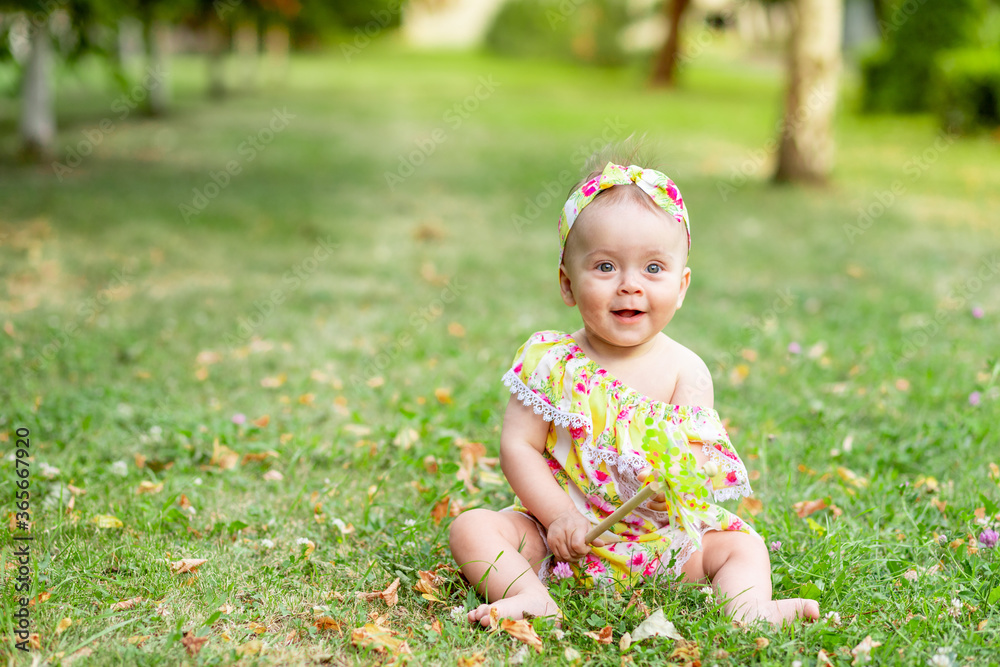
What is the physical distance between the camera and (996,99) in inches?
544

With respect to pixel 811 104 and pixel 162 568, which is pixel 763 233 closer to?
pixel 811 104

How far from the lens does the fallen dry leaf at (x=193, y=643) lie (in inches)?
84.4

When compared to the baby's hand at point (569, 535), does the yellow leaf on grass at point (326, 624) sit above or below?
below

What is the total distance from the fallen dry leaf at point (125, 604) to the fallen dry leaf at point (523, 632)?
1.04 metres

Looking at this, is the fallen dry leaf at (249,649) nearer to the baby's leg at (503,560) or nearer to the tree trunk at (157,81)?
the baby's leg at (503,560)

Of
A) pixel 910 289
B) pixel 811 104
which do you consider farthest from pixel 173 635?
pixel 811 104
